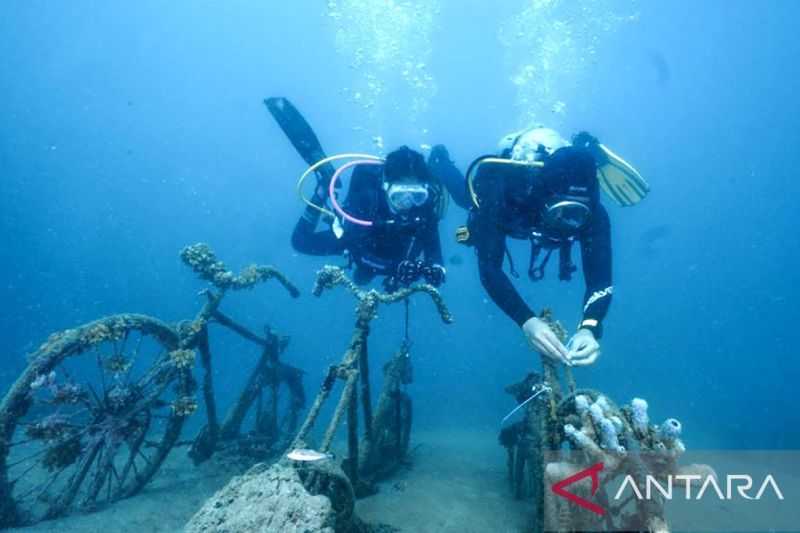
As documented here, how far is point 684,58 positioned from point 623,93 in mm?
8541

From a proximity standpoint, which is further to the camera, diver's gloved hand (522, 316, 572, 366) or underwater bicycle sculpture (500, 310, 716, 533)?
diver's gloved hand (522, 316, 572, 366)

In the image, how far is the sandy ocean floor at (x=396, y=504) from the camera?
4957mm

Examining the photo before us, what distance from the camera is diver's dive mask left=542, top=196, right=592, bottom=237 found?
4699mm

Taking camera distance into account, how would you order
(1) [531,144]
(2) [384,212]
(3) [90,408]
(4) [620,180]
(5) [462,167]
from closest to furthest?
1. (3) [90,408]
2. (1) [531,144]
3. (2) [384,212]
4. (4) [620,180]
5. (5) [462,167]

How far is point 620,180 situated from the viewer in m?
7.05

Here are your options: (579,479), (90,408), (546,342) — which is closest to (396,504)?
(546,342)

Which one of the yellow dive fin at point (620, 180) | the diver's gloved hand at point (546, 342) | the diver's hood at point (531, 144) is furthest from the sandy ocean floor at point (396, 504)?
the yellow dive fin at point (620, 180)

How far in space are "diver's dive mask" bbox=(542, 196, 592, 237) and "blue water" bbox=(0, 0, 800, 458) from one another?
1637 cm

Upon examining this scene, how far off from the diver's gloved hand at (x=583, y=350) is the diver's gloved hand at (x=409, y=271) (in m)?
2.13

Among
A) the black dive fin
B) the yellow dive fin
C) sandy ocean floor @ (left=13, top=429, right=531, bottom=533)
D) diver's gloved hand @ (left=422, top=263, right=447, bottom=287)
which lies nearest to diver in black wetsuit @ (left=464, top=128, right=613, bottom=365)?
diver's gloved hand @ (left=422, top=263, right=447, bottom=287)

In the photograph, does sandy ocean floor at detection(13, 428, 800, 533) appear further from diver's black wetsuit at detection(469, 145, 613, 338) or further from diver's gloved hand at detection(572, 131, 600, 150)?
diver's gloved hand at detection(572, 131, 600, 150)

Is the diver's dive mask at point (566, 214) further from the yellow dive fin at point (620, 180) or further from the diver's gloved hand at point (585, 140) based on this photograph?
the yellow dive fin at point (620, 180)

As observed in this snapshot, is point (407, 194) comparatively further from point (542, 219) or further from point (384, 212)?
point (542, 219)

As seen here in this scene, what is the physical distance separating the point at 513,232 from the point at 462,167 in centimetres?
5043
